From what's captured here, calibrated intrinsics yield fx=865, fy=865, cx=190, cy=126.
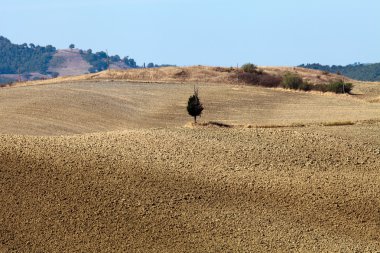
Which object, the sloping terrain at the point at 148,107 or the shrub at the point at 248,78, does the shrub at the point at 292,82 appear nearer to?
the shrub at the point at 248,78

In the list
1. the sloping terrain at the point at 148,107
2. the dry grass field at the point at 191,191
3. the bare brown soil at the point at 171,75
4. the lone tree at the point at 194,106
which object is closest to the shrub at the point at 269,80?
the bare brown soil at the point at 171,75

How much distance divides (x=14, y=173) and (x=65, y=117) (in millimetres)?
27221

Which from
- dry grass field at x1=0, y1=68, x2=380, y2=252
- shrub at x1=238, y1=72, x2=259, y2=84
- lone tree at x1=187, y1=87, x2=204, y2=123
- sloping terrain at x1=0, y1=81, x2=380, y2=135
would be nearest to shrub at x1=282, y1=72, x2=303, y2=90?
shrub at x1=238, y1=72, x2=259, y2=84

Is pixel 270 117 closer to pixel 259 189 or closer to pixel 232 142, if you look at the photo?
pixel 232 142

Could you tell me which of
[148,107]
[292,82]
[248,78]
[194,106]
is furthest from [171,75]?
[194,106]

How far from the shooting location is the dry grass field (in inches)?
1011

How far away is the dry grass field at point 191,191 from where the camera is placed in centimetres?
2567

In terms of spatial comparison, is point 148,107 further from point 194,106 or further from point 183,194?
point 183,194

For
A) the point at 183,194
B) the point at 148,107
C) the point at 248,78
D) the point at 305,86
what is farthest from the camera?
the point at 248,78

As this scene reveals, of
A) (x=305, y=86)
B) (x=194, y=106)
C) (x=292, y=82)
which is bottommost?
(x=305, y=86)

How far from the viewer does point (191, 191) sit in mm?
30328

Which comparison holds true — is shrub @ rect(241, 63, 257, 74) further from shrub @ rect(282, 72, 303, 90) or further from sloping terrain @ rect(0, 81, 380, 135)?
sloping terrain @ rect(0, 81, 380, 135)

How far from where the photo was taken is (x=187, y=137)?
39.2 metres

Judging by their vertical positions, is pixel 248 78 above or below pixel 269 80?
above
